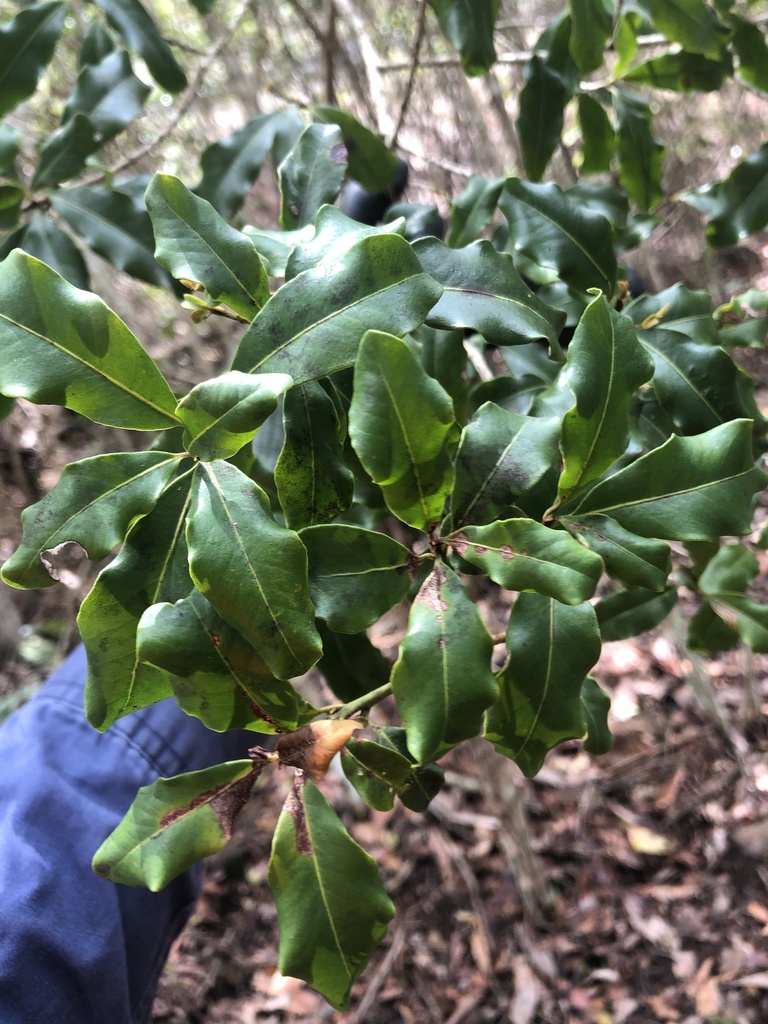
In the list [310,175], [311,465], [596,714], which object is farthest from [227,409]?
[596,714]

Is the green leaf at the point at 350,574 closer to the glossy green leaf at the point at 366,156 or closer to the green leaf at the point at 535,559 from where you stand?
the green leaf at the point at 535,559

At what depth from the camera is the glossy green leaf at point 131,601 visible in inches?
17.9

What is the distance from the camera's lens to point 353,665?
0.61 m

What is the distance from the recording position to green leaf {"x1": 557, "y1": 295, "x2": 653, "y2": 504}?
49 cm

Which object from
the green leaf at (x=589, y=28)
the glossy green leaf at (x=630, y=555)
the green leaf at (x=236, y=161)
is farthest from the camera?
the green leaf at (x=236, y=161)

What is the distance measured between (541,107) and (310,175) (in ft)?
1.26

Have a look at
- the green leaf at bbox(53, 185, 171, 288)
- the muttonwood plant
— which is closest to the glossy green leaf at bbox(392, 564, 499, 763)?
the muttonwood plant

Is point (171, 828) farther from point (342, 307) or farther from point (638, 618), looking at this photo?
point (638, 618)

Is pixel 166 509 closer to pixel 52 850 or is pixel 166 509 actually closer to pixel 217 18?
pixel 52 850

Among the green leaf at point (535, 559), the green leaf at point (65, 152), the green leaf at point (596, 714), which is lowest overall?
the green leaf at point (596, 714)

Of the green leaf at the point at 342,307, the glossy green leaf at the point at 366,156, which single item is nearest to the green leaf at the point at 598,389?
the green leaf at the point at 342,307

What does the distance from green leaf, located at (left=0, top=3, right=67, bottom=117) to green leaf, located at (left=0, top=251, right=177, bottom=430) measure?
0.62 meters

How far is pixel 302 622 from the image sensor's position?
1.34ft

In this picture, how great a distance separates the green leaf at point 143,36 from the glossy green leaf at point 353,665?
0.90 meters
